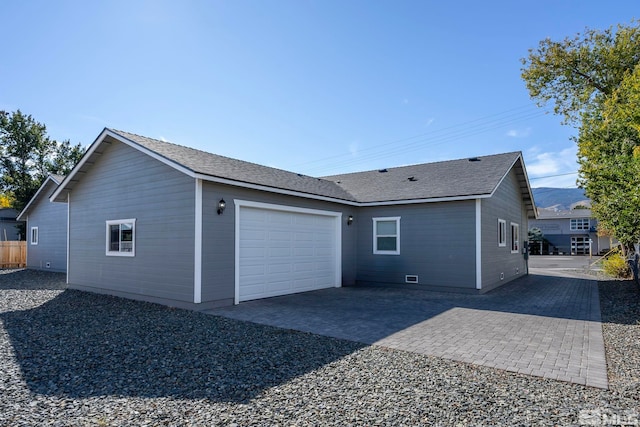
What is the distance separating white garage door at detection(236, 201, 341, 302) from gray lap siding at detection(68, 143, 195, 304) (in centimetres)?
125

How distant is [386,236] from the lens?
41.8 ft

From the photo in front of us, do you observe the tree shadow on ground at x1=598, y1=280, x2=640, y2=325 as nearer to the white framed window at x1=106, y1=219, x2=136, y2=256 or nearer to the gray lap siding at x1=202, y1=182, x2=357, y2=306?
the gray lap siding at x1=202, y1=182, x2=357, y2=306

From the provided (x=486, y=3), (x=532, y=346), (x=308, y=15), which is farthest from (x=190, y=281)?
(x=486, y=3)

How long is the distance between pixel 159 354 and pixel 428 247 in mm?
8898

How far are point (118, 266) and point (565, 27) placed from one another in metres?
21.7

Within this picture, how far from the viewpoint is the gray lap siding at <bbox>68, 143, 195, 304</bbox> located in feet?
27.5

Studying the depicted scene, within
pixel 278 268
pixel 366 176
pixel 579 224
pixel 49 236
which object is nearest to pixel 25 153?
pixel 49 236

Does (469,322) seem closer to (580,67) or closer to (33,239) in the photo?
(580,67)

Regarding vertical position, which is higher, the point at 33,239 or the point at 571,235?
the point at 33,239

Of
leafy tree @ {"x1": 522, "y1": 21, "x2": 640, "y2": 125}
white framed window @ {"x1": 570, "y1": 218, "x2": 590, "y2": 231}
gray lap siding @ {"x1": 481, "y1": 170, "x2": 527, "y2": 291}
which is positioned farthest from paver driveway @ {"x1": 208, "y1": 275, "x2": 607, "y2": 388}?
white framed window @ {"x1": 570, "y1": 218, "x2": 590, "y2": 231}

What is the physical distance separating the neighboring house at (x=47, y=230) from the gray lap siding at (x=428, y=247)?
14393 mm

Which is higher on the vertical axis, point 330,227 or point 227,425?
point 330,227

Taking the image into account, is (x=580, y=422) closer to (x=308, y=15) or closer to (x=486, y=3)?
(x=308, y=15)

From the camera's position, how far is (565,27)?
17984mm
